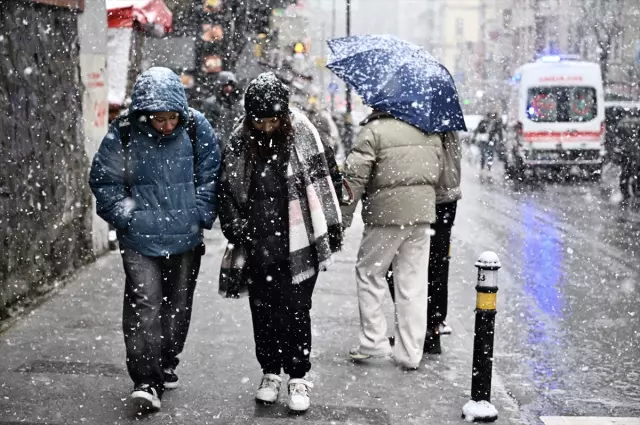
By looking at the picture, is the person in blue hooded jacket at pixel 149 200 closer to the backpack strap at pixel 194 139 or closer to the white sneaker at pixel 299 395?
the backpack strap at pixel 194 139

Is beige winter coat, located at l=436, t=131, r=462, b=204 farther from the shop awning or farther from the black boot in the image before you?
the shop awning

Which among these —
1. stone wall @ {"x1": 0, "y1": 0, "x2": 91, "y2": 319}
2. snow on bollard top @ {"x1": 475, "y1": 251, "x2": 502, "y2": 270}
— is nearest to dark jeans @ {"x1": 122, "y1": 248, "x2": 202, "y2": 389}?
snow on bollard top @ {"x1": 475, "y1": 251, "x2": 502, "y2": 270}

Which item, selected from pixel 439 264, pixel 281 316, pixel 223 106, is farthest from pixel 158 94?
pixel 223 106

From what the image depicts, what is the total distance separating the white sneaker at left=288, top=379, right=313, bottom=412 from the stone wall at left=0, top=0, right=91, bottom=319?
9.18ft

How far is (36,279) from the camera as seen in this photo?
8.38 m

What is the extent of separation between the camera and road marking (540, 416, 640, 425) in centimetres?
576

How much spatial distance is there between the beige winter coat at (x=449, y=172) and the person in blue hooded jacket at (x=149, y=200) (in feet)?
6.03

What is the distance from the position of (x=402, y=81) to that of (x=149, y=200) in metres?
2.00

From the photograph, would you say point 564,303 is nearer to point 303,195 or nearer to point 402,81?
point 402,81

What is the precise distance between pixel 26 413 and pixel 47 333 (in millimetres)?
1951

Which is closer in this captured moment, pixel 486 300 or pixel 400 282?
pixel 486 300

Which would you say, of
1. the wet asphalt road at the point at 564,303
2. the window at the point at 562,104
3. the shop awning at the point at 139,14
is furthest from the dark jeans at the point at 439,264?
the window at the point at 562,104

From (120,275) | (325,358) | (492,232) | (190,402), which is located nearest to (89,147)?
(120,275)

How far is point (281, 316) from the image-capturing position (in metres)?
5.72
